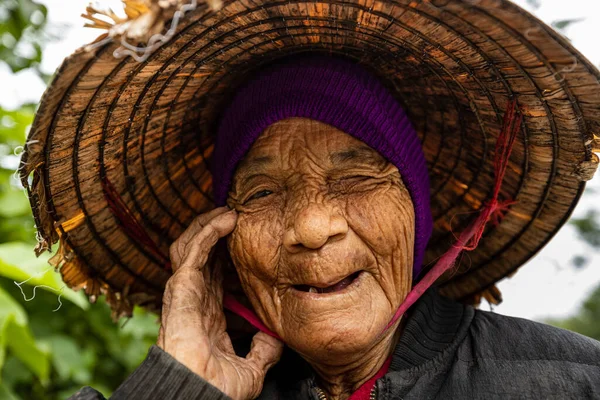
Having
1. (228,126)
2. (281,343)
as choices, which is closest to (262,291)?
(281,343)

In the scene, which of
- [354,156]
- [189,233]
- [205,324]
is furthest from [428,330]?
[189,233]

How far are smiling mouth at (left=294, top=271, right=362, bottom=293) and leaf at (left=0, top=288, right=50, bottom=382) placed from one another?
96 centimetres

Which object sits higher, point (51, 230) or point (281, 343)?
point (51, 230)

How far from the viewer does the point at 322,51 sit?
2.09 meters

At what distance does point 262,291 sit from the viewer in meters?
2.02

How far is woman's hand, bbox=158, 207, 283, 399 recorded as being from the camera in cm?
183

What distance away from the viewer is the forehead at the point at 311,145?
198cm

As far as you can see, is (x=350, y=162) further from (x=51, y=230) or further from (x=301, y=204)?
(x=51, y=230)

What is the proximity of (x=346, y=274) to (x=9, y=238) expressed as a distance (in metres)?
1.67

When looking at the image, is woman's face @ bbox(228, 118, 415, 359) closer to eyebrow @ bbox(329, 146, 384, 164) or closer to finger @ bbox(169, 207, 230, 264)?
eyebrow @ bbox(329, 146, 384, 164)

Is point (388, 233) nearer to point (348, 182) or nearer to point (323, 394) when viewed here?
point (348, 182)

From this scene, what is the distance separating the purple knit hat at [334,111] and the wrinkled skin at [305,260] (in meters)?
0.04

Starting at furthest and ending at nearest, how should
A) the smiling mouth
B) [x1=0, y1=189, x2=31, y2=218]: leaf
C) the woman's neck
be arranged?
1. [x1=0, y1=189, x2=31, y2=218]: leaf
2. the woman's neck
3. the smiling mouth

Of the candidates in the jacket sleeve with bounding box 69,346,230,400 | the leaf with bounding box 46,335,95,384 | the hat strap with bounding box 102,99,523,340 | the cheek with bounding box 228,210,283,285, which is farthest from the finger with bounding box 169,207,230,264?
the leaf with bounding box 46,335,95,384
